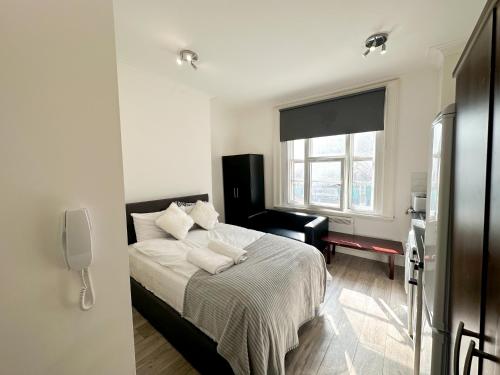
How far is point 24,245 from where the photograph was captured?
23.4 inches

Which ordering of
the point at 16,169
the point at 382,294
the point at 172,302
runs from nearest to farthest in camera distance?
the point at 16,169, the point at 172,302, the point at 382,294

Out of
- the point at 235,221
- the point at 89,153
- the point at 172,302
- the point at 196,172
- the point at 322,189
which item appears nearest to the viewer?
the point at 89,153

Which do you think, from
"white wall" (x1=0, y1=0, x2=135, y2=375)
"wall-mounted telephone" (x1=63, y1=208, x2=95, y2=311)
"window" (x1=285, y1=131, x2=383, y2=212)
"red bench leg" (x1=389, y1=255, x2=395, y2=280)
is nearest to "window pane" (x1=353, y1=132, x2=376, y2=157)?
"window" (x1=285, y1=131, x2=383, y2=212)

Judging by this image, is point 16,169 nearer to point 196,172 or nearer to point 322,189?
point 196,172

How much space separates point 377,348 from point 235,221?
9.32ft

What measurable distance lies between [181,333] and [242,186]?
2705 mm

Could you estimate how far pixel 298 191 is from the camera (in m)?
4.18

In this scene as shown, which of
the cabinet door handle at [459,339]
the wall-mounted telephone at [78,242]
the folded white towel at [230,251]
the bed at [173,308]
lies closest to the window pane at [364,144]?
the bed at [173,308]

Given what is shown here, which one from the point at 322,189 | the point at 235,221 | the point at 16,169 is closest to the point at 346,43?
the point at 322,189

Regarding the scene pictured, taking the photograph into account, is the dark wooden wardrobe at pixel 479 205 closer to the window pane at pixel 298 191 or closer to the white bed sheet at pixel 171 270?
the white bed sheet at pixel 171 270

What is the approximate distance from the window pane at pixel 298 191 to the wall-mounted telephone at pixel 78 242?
148 inches

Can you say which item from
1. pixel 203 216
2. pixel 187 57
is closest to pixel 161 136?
pixel 187 57

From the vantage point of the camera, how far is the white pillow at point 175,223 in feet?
8.48

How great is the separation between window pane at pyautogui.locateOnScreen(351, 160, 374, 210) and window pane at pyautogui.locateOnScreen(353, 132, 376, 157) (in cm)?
14
